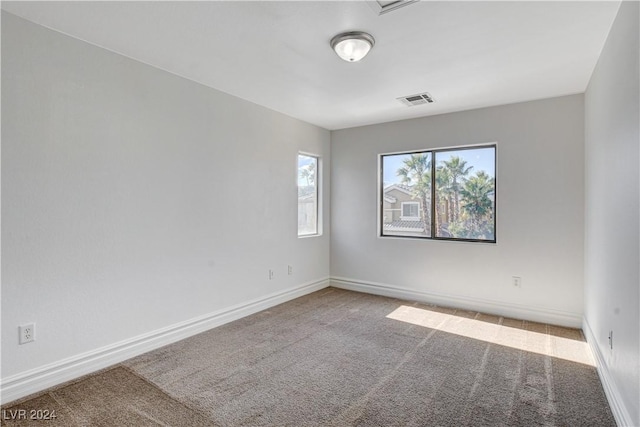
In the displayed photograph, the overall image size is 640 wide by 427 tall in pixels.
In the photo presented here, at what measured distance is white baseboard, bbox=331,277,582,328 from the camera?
3.67 metres

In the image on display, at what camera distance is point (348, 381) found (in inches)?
97.4

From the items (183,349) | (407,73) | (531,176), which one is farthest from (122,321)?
(531,176)

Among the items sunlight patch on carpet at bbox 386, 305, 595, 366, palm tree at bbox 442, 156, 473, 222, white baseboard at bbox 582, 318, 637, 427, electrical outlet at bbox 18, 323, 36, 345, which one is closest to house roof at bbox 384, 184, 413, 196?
palm tree at bbox 442, 156, 473, 222

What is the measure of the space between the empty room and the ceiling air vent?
0.14 ft

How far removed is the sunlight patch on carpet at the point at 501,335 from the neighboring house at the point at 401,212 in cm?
113

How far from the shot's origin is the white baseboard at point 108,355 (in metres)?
2.23

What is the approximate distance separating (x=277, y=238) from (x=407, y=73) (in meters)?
2.45

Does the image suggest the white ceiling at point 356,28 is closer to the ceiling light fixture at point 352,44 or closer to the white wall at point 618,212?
the ceiling light fixture at point 352,44

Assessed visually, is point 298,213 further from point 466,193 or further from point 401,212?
point 466,193

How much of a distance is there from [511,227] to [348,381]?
8.87ft

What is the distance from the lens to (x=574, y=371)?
103 inches

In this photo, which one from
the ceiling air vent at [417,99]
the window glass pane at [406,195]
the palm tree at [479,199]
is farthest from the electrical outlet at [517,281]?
the ceiling air vent at [417,99]

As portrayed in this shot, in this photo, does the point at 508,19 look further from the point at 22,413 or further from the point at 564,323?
the point at 22,413

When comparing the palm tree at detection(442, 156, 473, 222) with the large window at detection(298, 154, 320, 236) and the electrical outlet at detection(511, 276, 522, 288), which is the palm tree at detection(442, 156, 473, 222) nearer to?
the electrical outlet at detection(511, 276, 522, 288)
